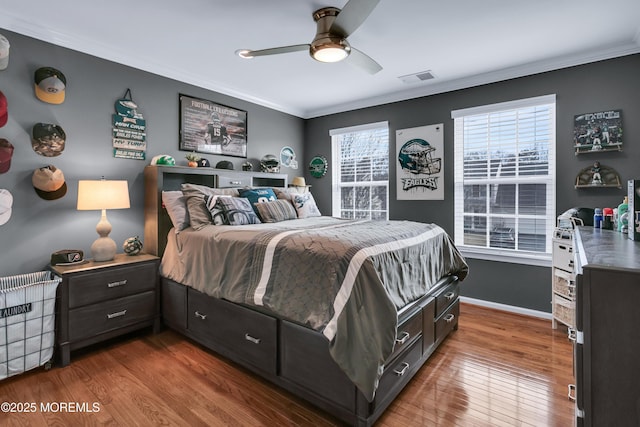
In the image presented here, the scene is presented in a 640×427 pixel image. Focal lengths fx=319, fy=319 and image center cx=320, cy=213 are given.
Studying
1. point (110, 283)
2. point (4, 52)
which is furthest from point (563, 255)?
point (4, 52)

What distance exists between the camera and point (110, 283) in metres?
2.54

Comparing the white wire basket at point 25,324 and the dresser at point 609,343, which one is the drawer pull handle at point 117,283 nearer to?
the white wire basket at point 25,324

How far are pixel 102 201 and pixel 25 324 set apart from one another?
0.96 meters

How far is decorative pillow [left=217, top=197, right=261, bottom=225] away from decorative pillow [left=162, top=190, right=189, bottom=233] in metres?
0.34

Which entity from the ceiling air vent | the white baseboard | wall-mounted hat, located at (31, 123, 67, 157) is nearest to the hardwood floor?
the white baseboard

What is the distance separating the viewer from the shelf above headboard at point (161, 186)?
3.02 meters

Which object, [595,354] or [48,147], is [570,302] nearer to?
[595,354]

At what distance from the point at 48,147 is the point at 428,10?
3.14m

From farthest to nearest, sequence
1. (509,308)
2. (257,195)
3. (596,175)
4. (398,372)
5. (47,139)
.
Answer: (509,308)
(257,195)
(596,175)
(47,139)
(398,372)

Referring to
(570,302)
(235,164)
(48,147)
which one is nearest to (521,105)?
(570,302)

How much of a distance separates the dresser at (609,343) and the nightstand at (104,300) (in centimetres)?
293

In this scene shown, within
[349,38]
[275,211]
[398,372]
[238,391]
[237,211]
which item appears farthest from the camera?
[275,211]

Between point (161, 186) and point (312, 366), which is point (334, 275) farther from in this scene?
point (161, 186)

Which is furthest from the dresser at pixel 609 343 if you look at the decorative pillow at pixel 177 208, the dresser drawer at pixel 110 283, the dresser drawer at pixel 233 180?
the dresser drawer at pixel 233 180
